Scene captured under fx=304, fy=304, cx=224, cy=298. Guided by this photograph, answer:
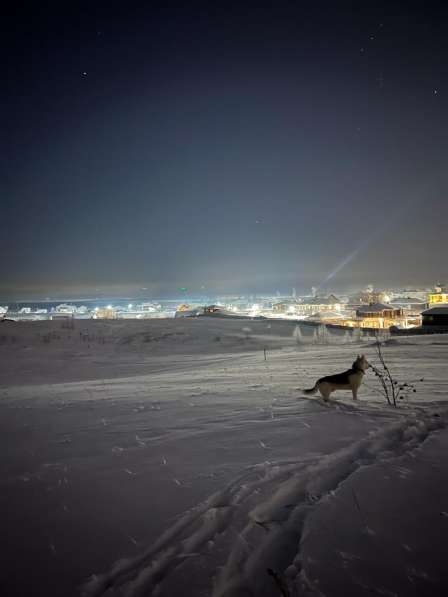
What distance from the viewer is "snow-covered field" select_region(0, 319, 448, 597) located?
200cm

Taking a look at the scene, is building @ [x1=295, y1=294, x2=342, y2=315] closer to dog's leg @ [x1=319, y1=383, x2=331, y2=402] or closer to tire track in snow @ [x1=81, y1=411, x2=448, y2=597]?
dog's leg @ [x1=319, y1=383, x2=331, y2=402]

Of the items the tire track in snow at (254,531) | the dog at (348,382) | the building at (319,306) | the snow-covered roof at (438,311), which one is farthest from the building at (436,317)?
the tire track in snow at (254,531)

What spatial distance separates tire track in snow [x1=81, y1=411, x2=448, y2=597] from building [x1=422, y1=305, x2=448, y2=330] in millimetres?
36927

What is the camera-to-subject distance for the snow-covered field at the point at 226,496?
2.00 metres

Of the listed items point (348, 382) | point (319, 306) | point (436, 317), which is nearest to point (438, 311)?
point (436, 317)

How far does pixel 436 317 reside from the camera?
1346 inches

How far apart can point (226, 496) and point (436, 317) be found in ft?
129

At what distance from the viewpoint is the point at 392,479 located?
3061mm

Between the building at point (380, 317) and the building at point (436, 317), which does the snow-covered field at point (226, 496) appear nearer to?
the building at point (436, 317)

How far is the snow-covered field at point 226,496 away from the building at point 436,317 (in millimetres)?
33117

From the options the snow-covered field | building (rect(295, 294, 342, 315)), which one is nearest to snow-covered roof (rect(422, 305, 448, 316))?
building (rect(295, 294, 342, 315))

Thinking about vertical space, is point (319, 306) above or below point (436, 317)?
above

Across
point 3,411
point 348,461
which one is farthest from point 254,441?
point 3,411

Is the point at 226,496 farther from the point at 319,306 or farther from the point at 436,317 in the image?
the point at 319,306
